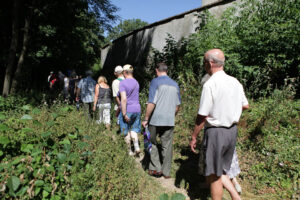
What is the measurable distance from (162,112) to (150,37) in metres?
11.5

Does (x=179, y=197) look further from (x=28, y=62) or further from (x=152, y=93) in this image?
(x=28, y=62)

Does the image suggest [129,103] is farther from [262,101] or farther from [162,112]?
[262,101]

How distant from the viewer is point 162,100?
353 centimetres

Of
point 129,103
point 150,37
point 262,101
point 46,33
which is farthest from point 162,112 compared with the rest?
point 46,33

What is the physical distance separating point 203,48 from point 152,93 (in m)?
3.70

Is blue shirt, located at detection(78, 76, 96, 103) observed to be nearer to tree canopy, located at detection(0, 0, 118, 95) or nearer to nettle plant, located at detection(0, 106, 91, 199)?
nettle plant, located at detection(0, 106, 91, 199)

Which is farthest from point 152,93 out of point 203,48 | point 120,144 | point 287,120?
point 203,48

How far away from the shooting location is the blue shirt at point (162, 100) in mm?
3510

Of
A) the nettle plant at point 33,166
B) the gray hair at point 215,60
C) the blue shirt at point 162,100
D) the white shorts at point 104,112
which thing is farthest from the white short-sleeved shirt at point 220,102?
the white shorts at point 104,112

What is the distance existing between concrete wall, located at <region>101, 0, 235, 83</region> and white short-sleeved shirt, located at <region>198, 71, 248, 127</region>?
609 cm

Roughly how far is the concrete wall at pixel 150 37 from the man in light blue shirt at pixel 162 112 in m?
5.25

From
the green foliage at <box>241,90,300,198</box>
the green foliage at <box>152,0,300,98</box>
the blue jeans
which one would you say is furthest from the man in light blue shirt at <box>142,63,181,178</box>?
the green foliage at <box>152,0,300,98</box>

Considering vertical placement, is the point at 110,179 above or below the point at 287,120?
below

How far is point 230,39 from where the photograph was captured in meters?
6.08
